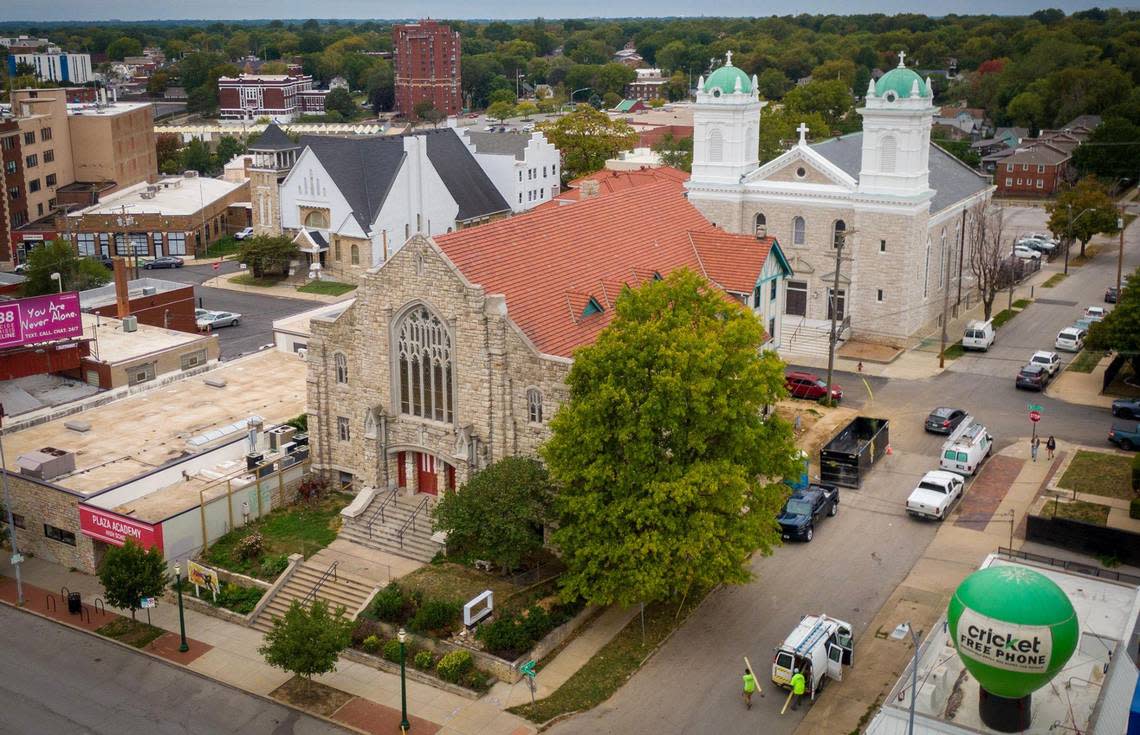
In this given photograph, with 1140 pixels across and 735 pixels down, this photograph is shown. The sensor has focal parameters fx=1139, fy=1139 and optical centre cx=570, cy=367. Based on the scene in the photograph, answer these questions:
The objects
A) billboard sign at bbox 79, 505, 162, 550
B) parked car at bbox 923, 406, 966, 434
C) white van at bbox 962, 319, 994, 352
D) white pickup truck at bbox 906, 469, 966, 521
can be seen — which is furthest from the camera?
white van at bbox 962, 319, 994, 352

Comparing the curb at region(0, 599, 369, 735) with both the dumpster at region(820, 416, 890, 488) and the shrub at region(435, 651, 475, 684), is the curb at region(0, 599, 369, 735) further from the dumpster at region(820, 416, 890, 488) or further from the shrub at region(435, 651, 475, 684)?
the dumpster at region(820, 416, 890, 488)

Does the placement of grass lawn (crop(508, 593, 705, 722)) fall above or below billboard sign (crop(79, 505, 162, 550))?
below

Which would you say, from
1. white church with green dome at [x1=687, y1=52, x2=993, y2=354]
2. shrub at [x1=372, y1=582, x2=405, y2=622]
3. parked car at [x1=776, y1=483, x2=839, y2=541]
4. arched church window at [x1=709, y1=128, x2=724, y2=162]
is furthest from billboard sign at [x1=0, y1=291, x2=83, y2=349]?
→ arched church window at [x1=709, y1=128, x2=724, y2=162]

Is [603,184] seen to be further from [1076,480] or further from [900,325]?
[1076,480]

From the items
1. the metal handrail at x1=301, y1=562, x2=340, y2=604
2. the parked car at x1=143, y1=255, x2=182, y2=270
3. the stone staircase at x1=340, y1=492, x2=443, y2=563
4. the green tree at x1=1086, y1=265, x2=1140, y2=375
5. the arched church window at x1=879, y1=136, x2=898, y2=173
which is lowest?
the metal handrail at x1=301, y1=562, x2=340, y2=604

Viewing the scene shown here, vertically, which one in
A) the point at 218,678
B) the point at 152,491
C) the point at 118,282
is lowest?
the point at 218,678

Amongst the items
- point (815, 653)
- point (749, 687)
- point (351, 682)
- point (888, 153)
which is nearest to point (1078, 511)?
point (815, 653)

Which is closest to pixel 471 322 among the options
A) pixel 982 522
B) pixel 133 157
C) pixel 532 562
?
pixel 532 562
